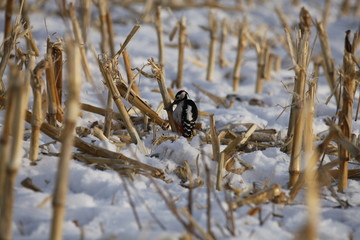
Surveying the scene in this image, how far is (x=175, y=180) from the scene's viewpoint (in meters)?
2.42

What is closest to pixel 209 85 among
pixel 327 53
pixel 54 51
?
pixel 327 53

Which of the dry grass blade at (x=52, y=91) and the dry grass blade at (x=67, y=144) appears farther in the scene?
→ the dry grass blade at (x=52, y=91)

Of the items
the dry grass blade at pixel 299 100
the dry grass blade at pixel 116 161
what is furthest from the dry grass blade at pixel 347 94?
the dry grass blade at pixel 116 161

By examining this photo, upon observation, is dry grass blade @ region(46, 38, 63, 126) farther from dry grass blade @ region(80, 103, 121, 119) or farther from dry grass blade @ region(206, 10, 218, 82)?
dry grass blade @ region(206, 10, 218, 82)

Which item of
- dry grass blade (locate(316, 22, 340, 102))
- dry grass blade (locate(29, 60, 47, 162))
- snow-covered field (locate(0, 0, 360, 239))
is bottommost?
snow-covered field (locate(0, 0, 360, 239))

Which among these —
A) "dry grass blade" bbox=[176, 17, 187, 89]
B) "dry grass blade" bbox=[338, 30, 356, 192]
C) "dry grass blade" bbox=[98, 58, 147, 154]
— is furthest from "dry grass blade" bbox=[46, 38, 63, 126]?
"dry grass blade" bbox=[176, 17, 187, 89]

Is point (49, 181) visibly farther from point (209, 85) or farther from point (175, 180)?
point (209, 85)

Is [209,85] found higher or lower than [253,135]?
higher

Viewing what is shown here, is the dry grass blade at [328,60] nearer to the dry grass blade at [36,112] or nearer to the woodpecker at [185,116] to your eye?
the woodpecker at [185,116]

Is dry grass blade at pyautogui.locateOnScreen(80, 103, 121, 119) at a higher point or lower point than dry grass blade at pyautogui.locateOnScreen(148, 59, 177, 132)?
lower

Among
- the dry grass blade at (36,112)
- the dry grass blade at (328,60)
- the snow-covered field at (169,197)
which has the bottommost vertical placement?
Answer: the snow-covered field at (169,197)

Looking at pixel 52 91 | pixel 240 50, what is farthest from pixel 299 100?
pixel 240 50

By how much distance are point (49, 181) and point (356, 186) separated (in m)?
1.40

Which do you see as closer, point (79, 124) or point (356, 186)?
point (356, 186)
